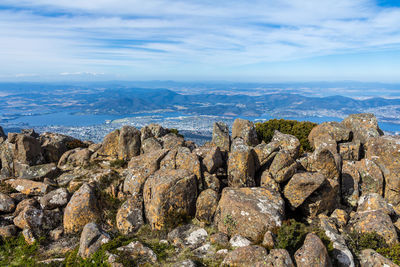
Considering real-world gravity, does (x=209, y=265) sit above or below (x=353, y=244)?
below

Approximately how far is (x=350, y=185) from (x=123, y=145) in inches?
861

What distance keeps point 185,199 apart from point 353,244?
9.72 m

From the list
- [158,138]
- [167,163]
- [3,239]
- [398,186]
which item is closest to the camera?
[3,239]

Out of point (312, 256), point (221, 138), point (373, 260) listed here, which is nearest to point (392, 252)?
point (373, 260)

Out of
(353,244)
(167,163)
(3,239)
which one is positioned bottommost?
(3,239)

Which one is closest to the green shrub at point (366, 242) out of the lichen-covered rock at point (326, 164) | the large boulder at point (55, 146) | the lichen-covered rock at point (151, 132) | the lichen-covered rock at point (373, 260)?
the lichen-covered rock at point (373, 260)

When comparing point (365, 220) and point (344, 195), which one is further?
point (344, 195)

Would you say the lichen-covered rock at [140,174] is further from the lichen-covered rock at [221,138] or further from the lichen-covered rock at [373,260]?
the lichen-covered rock at [373,260]

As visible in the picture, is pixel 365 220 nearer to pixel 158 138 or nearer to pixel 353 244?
pixel 353 244

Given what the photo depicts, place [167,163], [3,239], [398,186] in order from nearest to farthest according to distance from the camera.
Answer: [3,239] → [398,186] → [167,163]

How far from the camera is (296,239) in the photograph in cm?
1102

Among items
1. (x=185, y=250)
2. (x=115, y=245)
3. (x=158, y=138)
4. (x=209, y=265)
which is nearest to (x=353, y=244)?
(x=209, y=265)

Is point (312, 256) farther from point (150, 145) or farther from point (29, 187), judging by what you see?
point (29, 187)

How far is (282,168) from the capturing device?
52.2ft
